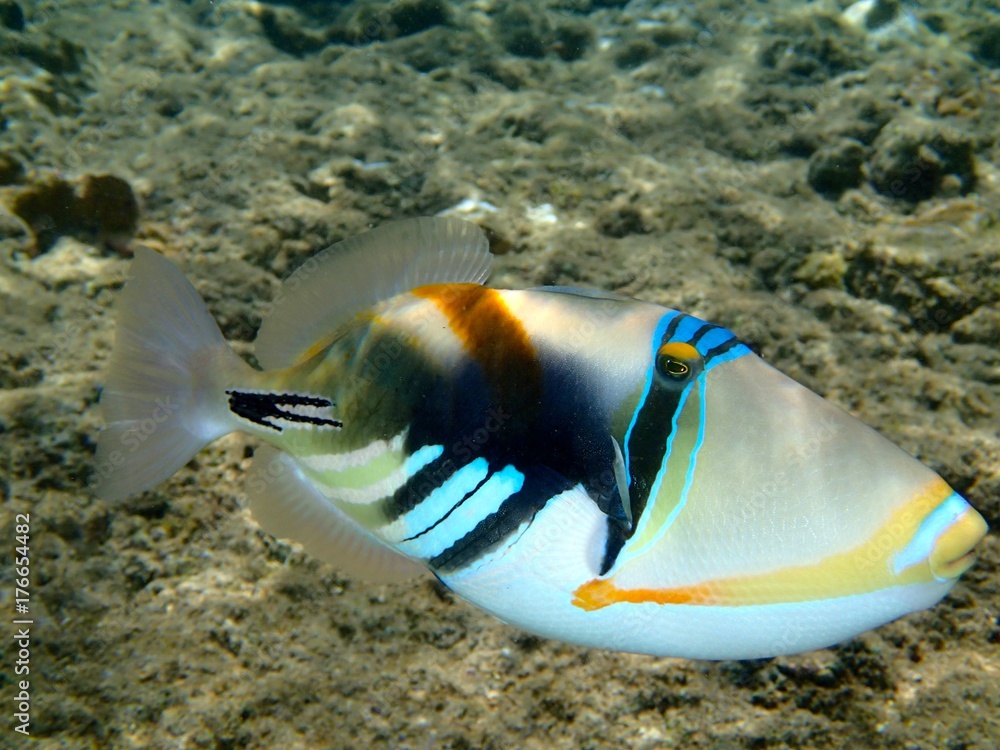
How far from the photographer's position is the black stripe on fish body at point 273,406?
117 cm

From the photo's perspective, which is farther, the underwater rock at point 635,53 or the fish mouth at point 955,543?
the underwater rock at point 635,53

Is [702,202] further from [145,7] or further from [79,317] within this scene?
[145,7]

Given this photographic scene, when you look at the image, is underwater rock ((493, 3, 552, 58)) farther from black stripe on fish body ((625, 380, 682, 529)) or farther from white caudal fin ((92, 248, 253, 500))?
black stripe on fish body ((625, 380, 682, 529))

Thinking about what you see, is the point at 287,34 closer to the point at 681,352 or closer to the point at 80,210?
the point at 80,210

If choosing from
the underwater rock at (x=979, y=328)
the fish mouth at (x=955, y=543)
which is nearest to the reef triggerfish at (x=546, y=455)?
the fish mouth at (x=955, y=543)

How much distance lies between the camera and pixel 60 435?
2182 millimetres

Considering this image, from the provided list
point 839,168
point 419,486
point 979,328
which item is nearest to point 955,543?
point 419,486

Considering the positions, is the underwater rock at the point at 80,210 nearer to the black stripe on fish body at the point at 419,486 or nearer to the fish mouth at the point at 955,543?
the black stripe on fish body at the point at 419,486

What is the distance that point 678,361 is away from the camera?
82cm

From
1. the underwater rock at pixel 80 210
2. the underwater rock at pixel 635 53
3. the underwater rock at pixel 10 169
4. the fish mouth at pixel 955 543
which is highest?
the underwater rock at pixel 635 53

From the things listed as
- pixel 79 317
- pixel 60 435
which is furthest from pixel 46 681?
pixel 79 317

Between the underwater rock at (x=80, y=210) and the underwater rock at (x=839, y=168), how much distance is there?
3860mm

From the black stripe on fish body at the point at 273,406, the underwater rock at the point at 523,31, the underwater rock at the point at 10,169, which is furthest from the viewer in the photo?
the underwater rock at the point at 523,31

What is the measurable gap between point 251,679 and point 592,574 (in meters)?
1.44
